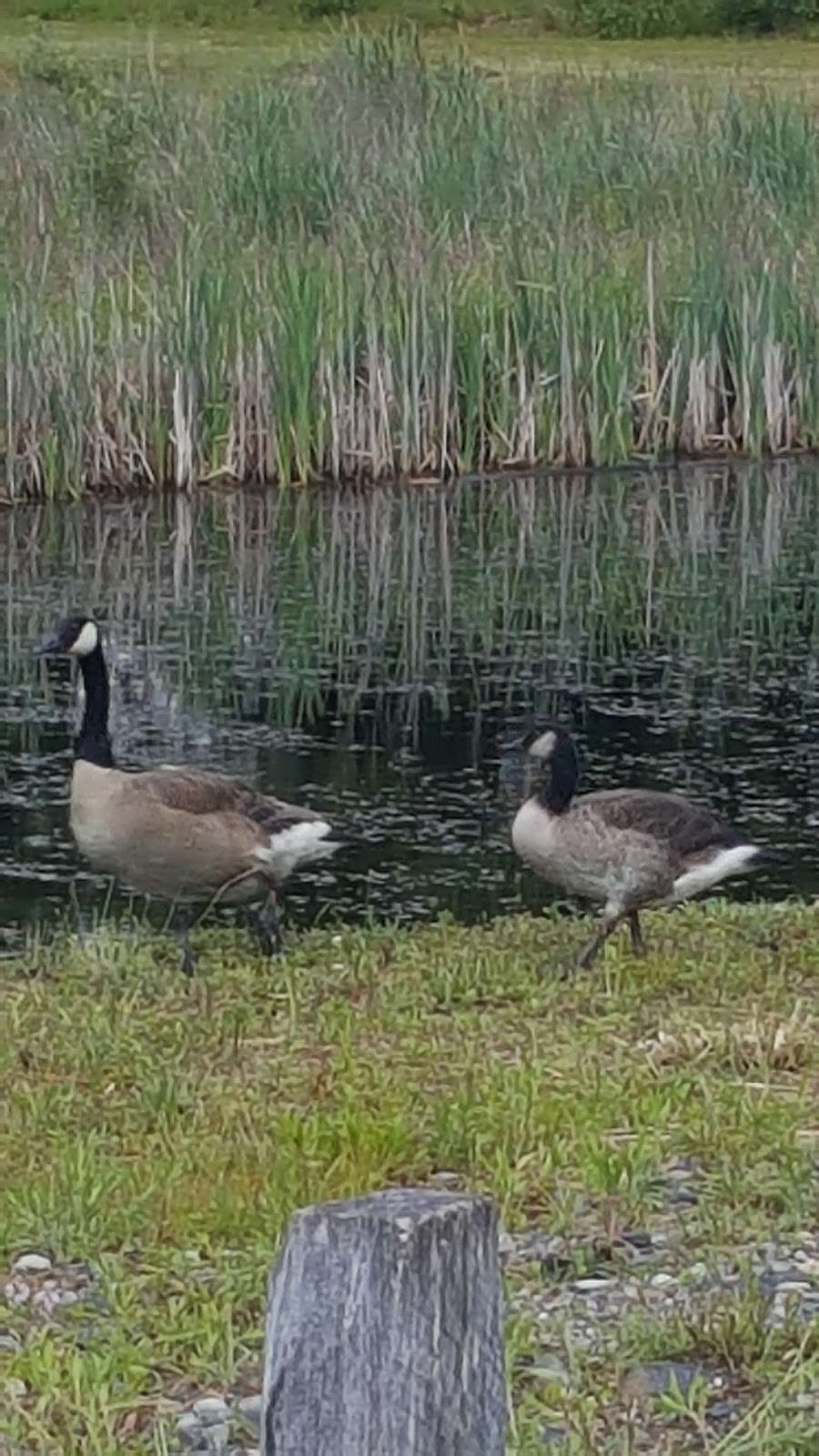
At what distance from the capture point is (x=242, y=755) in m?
14.1

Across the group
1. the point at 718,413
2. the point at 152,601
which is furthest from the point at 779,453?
the point at 152,601

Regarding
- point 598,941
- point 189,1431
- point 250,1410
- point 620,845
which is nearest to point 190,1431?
point 189,1431

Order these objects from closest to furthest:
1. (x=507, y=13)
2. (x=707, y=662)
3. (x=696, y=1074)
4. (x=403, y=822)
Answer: (x=696, y=1074), (x=403, y=822), (x=707, y=662), (x=507, y=13)

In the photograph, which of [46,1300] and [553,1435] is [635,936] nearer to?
[46,1300]

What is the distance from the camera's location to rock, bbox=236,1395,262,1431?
16.8 feet

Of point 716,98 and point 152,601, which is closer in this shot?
point 152,601

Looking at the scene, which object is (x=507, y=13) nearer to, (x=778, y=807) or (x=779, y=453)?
(x=779, y=453)

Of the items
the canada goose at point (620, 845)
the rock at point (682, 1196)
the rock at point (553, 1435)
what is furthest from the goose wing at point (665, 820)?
the rock at point (553, 1435)

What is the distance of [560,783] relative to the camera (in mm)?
9750

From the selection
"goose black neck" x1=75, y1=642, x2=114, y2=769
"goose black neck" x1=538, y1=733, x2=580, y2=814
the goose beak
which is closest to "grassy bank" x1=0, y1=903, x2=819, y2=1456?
"goose black neck" x1=538, y1=733, x2=580, y2=814

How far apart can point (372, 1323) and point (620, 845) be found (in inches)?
247

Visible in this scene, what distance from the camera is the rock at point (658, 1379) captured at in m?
5.15

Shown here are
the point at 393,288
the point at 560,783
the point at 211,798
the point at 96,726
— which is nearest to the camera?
the point at 560,783

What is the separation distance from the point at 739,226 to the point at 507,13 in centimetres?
2714
